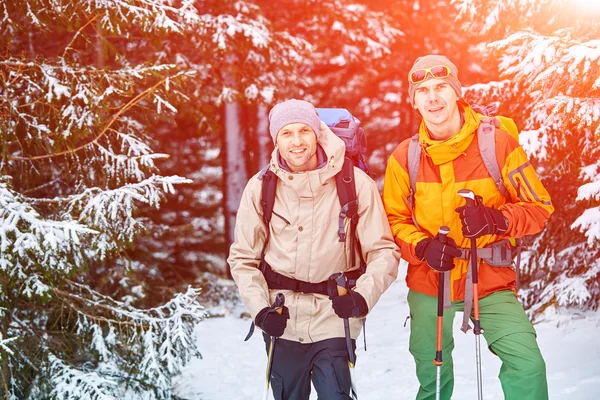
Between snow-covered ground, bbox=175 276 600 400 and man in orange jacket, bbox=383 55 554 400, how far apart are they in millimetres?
1974

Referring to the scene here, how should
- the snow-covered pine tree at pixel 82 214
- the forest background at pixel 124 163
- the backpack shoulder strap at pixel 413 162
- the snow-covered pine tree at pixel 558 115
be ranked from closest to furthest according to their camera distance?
the backpack shoulder strap at pixel 413 162 < the snow-covered pine tree at pixel 558 115 < the forest background at pixel 124 163 < the snow-covered pine tree at pixel 82 214

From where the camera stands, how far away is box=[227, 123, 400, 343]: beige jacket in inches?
159

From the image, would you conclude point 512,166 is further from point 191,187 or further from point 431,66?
point 191,187

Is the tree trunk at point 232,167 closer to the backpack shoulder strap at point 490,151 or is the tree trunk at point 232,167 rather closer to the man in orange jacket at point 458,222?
the man in orange jacket at point 458,222

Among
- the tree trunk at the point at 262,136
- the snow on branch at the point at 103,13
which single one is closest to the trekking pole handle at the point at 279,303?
the snow on branch at the point at 103,13

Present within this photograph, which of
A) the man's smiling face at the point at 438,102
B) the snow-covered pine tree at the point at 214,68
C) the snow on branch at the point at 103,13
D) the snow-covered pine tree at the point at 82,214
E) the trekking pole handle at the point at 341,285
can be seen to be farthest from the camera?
the snow-covered pine tree at the point at 214,68

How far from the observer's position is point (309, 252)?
407 centimetres

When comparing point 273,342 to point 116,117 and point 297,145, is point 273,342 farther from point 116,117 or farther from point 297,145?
point 116,117

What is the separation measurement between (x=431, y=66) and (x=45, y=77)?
164 inches

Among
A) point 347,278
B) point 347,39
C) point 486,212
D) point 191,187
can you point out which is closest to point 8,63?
point 347,278

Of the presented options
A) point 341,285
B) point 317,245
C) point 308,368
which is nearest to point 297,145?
point 317,245

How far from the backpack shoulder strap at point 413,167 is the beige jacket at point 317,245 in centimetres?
28

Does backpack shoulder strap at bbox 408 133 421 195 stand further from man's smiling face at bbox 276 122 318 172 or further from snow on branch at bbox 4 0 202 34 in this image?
snow on branch at bbox 4 0 202 34

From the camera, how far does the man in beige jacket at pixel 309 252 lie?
13.2 ft
